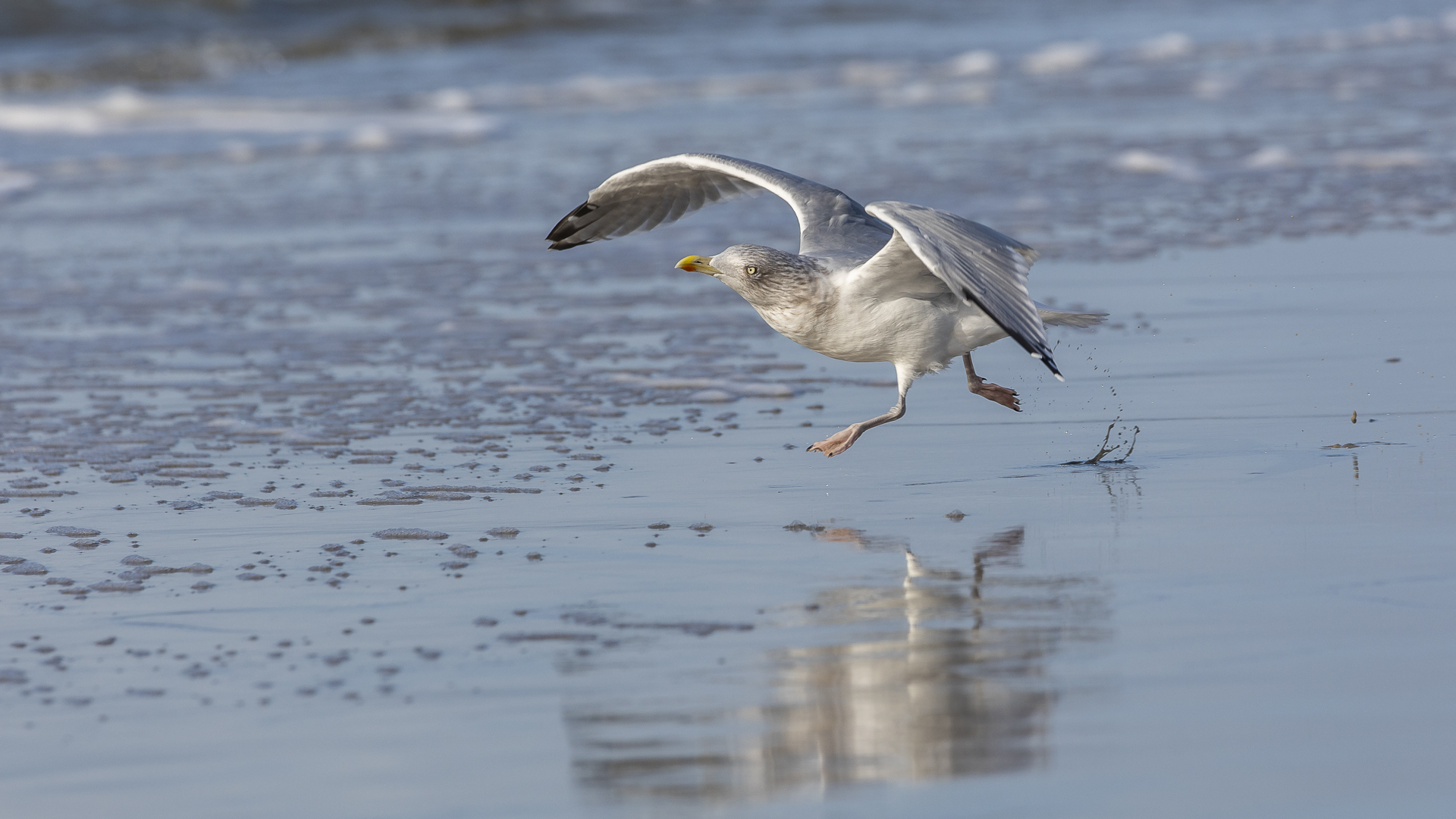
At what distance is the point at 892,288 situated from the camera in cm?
656

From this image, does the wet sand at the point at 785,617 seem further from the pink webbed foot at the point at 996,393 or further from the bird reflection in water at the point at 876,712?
the pink webbed foot at the point at 996,393

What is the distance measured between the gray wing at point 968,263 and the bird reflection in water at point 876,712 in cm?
116

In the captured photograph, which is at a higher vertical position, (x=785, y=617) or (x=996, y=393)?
(x=996, y=393)

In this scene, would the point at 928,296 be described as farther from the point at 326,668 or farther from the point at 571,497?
the point at 326,668

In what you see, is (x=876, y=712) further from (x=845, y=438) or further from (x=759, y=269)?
(x=759, y=269)

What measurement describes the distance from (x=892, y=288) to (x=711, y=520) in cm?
122

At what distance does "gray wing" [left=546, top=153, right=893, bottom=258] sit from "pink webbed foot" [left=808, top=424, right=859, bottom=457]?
37.3 inches

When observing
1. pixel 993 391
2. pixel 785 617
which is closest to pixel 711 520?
pixel 785 617

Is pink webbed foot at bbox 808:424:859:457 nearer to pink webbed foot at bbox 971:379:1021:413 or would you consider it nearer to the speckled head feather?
the speckled head feather

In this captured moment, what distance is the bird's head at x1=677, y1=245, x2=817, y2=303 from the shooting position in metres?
6.77

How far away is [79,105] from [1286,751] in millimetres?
22466

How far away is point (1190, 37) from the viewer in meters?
30.4

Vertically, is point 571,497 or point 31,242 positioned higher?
point 31,242

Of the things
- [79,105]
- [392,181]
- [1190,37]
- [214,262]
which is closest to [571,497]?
[214,262]
